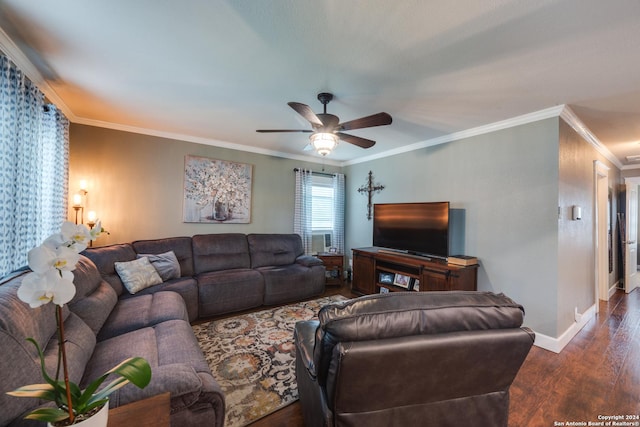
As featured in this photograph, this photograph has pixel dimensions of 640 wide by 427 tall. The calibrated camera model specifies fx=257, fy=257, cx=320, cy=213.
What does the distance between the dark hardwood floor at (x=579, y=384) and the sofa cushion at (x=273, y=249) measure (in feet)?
8.14

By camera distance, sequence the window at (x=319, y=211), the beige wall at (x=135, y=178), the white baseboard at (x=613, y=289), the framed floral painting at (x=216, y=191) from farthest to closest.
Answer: the window at (x=319, y=211), the white baseboard at (x=613, y=289), the framed floral painting at (x=216, y=191), the beige wall at (x=135, y=178)

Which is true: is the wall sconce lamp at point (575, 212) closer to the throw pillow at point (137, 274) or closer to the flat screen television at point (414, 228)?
the flat screen television at point (414, 228)

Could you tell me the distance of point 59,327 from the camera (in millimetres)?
720

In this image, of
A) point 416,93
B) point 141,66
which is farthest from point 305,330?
point 141,66

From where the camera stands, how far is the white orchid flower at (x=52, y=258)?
0.71 m

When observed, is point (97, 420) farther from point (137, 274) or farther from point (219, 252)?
point (219, 252)

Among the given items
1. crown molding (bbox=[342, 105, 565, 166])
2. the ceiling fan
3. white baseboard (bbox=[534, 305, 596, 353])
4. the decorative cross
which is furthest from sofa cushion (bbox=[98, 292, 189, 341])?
crown molding (bbox=[342, 105, 565, 166])

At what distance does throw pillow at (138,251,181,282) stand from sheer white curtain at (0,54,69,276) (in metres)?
0.96

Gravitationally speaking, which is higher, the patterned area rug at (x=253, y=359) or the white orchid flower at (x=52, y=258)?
the white orchid flower at (x=52, y=258)

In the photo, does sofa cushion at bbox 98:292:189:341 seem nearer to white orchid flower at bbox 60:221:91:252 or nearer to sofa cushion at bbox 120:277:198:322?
sofa cushion at bbox 120:277:198:322

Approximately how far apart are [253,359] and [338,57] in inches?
103

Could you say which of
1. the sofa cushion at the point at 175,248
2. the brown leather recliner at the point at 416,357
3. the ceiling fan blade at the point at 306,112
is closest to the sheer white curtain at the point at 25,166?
the sofa cushion at the point at 175,248

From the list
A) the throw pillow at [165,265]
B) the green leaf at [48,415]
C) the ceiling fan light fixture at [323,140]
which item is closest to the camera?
the green leaf at [48,415]

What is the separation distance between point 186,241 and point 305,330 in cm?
268
